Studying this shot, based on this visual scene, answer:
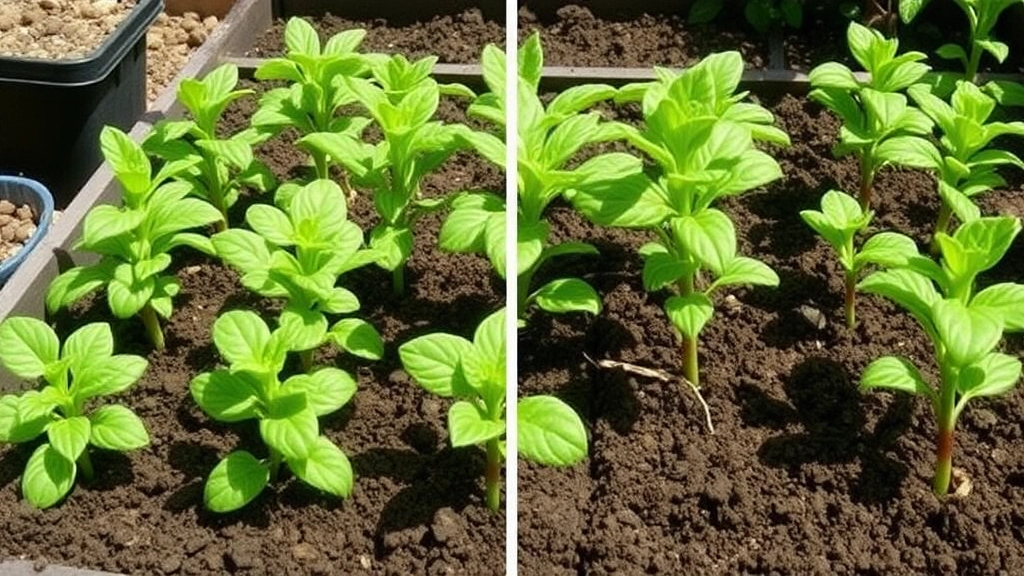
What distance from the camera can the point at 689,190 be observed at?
2.05 m

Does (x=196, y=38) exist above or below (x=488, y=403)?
below

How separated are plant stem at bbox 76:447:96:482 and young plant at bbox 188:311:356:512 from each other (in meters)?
0.21

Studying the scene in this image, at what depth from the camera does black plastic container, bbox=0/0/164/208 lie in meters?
2.96

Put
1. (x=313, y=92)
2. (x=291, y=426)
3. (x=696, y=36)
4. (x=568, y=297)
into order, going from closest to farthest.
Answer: (x=291, y=426), (x=568, y=297), (x=313, y=92), (x=696, y=36)

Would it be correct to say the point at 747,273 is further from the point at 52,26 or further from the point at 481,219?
the point at 52,26

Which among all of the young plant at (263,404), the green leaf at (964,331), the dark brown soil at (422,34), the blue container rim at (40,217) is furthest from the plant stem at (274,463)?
the dark brown soil at (422,34)

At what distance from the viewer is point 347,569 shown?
77.0 inches

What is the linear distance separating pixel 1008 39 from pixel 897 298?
147 centimetres

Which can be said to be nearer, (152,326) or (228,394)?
(228,394)

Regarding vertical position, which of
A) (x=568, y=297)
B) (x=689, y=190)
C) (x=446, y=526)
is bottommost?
(x=446, y=526)

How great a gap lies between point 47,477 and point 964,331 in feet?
4.48

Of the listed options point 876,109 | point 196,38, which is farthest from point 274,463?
point 196,38

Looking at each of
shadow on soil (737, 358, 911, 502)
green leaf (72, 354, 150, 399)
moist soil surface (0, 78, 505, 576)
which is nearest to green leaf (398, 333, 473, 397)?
moist soil surface (0, 78, 505, 576)

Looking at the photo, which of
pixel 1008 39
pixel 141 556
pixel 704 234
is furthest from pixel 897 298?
pixel 1008 39
